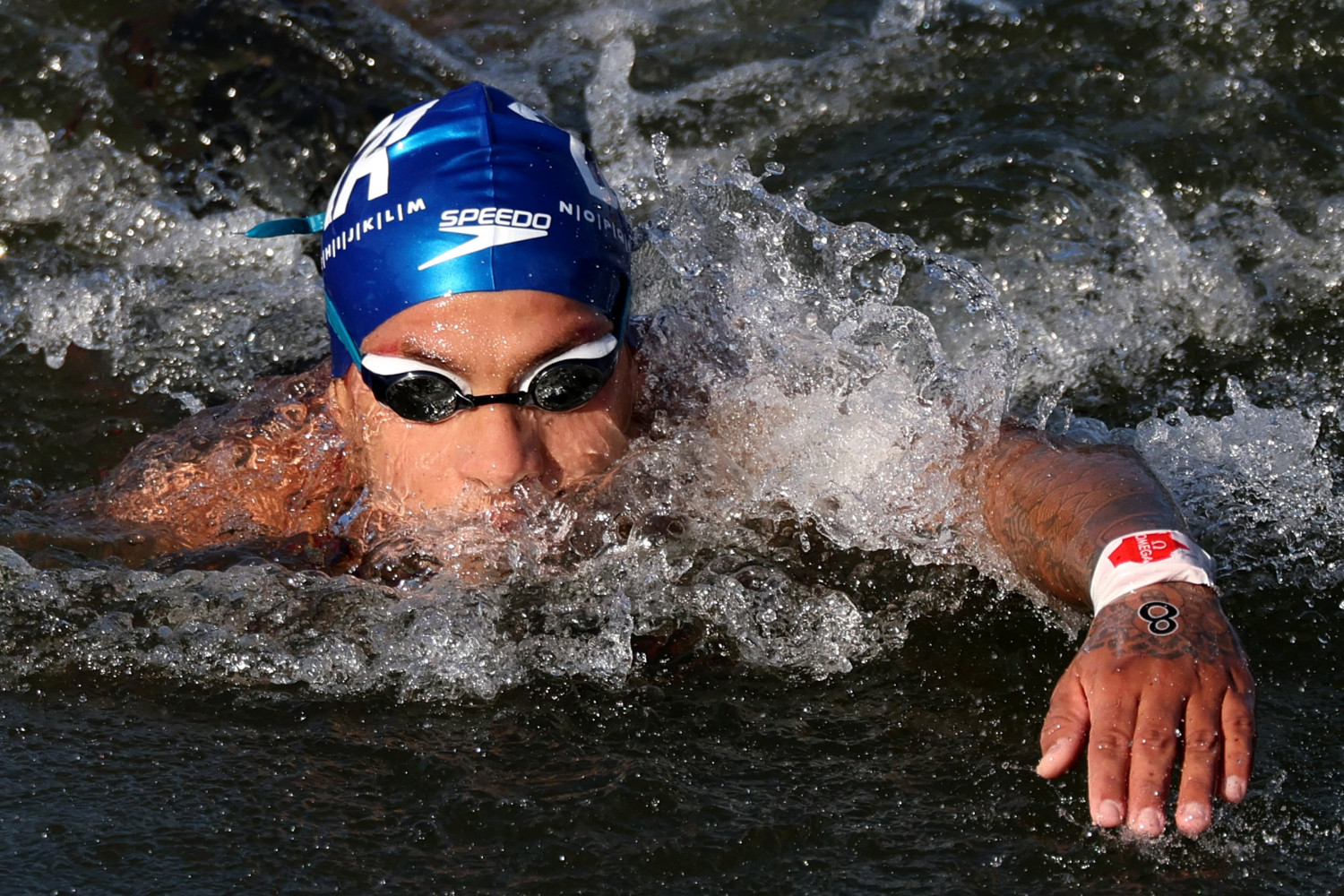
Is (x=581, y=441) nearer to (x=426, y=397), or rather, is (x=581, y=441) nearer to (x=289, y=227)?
(x=426, y=397)

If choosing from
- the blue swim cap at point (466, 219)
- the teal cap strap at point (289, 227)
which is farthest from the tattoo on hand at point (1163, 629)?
the teal cap strap at point (289, 227)

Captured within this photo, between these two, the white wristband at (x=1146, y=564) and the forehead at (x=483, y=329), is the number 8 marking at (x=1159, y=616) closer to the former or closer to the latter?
the white wristband at (x=1146, y=564)

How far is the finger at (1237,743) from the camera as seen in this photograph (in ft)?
7.70

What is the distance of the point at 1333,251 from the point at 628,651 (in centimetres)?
378

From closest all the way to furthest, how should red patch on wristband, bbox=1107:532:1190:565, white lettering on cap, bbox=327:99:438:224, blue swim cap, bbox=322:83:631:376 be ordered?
red patch on wristband, bbox=1107:532:1190:565
blue swim cap, bbox=322:83:631:376
white lettering on cap, bbox=327:99:438:224

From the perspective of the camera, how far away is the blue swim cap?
3.62m

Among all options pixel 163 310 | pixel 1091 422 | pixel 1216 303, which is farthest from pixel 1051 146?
pixel 163 310

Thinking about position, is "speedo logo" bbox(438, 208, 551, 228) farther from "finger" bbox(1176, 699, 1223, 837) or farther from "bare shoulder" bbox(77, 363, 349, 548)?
"finger" bbox(1176, 699, 1223, 837)

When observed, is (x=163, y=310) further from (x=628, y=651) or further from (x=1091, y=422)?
(x=1091, y=422)

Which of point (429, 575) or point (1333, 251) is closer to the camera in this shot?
point (429, 575)

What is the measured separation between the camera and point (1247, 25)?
20.6ft

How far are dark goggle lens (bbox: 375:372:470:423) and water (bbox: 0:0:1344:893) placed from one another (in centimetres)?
40

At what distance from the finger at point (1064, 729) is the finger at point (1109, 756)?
0.02 metres

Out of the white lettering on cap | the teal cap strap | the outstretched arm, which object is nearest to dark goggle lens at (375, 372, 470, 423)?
the white lettering on cap
